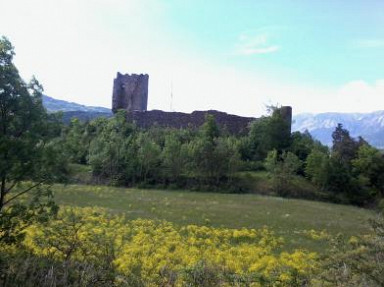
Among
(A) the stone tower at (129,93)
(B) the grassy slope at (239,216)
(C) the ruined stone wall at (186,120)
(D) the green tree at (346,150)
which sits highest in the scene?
(A) the stone tower at (129,93)

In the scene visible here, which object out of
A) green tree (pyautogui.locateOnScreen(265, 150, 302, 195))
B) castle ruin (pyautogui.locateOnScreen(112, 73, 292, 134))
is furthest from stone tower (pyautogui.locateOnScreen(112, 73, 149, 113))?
green tree (pyautogui.locateOnScreen(265, 150, 302, 195))

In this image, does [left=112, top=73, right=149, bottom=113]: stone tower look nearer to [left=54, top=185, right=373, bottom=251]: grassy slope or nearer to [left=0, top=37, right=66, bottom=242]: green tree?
[left=54, top=185, right=373, bottom=251]: grassy slope

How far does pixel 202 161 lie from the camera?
4994cm

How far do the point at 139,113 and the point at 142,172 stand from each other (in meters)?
16.8

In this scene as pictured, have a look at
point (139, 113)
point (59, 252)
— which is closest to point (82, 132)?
point (139, 113)

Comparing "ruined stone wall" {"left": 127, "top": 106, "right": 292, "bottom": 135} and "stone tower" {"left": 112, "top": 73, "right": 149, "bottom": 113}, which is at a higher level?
"stone tower" {"left": 112, "top": 73, "right": 149, "bottom": 113}

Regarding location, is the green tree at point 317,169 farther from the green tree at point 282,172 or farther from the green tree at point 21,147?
the green tree at point 21,147

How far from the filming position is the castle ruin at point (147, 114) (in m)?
65.2

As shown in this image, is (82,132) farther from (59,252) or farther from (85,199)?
(59,252)

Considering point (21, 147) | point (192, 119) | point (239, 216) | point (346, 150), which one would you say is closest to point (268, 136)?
point (346, 150)

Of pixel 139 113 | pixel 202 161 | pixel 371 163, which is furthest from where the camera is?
pixel 139 113

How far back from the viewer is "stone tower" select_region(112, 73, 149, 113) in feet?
228

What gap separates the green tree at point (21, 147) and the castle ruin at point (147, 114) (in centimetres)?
5513

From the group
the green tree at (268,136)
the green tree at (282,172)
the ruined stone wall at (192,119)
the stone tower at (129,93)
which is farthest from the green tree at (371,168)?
the stone tower at (129,93)
